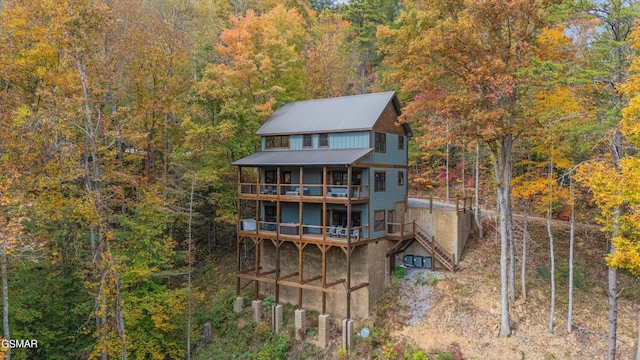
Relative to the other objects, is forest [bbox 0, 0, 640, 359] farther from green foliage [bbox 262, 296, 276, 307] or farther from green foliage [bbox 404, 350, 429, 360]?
green foliage [bbox 404, 350, 429, 360]

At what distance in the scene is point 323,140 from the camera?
65.7 feet

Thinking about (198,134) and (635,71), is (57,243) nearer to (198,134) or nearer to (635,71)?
(198,134)

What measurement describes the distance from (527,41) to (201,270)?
841 inches

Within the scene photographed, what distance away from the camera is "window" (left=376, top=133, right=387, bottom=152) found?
19345 mm

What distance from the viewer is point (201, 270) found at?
80.5 ft

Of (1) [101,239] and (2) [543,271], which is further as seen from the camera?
(2) [543,271]

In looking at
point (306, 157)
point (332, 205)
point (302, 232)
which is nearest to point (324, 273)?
point (302, 232)

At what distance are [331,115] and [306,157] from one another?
294 centimetres

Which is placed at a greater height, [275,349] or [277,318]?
[277,318]

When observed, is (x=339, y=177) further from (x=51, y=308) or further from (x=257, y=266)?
(x=51, y=308)

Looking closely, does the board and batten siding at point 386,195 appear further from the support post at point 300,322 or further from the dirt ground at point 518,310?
the support post at point 300,322

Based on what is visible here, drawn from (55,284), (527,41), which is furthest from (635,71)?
(55,284)

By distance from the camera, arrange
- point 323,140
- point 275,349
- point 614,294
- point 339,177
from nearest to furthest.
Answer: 1. point 614,294
2. point 275,349
3. point 339,177
4. point 323,140

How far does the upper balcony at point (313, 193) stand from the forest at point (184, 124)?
3513 mm
